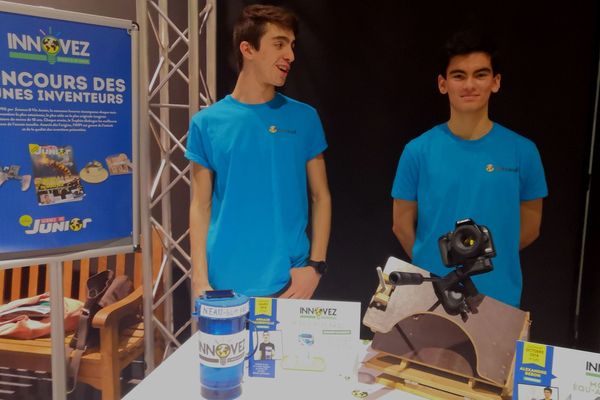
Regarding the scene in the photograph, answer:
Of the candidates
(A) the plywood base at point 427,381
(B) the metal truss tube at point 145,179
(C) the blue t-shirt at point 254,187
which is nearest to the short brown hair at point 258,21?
(C) the blue t-shirt at point 254,187

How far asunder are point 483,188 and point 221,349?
112 cm

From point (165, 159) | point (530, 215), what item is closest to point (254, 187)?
point (165, 159)

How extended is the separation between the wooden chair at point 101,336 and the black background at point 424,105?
102 cm

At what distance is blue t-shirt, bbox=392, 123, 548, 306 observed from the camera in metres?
1.90

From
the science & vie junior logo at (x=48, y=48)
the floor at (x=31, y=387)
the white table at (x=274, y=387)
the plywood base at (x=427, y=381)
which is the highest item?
the science & vie junior logo at (x=48, y=48)

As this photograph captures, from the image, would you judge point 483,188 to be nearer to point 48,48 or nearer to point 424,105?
point 424,105

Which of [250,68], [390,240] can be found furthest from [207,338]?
[390,240]

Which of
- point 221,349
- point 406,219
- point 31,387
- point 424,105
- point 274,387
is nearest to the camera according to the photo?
point 221,349

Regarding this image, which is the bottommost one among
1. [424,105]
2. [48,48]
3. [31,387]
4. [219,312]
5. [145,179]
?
[31,387]

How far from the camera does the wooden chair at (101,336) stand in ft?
8.23

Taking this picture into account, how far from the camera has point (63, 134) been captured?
2066mm

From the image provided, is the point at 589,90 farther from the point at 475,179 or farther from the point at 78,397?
the point at 78,397

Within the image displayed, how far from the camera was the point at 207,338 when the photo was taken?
1.33 metres

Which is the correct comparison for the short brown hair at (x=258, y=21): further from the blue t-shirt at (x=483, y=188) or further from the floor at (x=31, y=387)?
the floor at (x=31, y=387)
